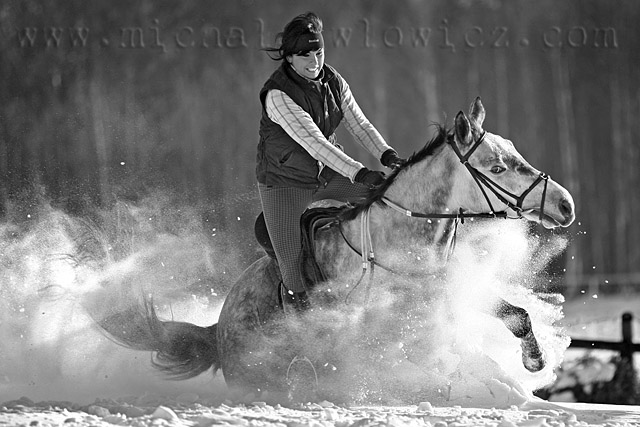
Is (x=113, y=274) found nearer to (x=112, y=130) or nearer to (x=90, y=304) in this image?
(x=90, y=304)

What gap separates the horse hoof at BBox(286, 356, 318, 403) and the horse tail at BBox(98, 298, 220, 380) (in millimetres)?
925

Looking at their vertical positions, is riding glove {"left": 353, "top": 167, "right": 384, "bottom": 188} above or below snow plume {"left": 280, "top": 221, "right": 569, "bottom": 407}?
above

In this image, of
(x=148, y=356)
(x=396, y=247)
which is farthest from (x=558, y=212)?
(x=148, y=356)

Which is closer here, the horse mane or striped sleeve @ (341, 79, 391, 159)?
the horse mane

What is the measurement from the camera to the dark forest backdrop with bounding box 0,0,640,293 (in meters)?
18.4

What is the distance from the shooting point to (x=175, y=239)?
817 centimetres

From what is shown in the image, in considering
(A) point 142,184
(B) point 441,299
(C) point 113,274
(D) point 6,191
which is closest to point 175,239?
(C) point 113,274

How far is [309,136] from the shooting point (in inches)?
229

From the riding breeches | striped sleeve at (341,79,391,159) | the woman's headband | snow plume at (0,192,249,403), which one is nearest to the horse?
the riding breeches

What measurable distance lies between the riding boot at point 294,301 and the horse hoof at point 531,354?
1.19 meters

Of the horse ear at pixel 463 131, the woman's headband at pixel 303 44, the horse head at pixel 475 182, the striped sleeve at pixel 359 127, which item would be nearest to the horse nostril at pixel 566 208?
the horse head at pixel 475 182

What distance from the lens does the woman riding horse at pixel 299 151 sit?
5836mm

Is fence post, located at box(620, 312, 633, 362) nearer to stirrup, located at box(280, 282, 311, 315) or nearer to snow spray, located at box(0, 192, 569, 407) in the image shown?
snow spray, located at box(0, 192, 569, 407)

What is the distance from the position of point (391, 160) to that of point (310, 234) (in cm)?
60
